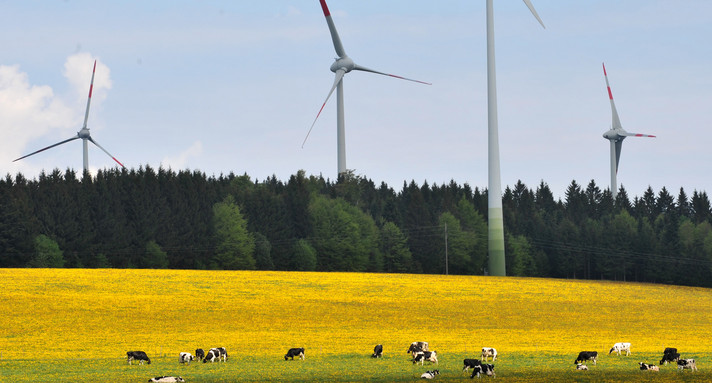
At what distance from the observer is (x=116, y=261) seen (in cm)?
13338

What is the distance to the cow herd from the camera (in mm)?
37125

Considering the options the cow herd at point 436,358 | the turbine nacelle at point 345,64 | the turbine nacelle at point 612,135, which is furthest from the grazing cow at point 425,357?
the turbine nacelle at point 612,135

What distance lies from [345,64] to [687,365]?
106867 millimetres

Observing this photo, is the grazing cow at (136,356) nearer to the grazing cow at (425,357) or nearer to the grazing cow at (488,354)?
the grazing cow at (425,357)

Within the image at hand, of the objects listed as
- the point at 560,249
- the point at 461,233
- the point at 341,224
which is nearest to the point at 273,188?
the point at 341,224

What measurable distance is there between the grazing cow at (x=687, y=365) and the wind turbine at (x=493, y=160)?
2867 inches

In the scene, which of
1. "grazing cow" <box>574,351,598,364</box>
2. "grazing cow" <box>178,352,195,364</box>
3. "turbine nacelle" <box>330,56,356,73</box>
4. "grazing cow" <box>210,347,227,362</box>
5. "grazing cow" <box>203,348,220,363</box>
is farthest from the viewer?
"turbine nacelle" <box>330,56,356,73</box>

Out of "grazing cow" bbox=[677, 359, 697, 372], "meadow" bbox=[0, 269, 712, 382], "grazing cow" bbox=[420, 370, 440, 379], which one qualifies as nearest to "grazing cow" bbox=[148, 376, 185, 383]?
"meadow" bbox=[0, 269, 712, 382]

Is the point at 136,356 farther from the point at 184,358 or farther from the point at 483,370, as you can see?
the point at 483,370

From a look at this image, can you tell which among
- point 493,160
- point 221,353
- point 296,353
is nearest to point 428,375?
point 296,353

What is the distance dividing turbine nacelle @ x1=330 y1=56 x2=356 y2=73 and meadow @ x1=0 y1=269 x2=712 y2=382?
47.5 meters

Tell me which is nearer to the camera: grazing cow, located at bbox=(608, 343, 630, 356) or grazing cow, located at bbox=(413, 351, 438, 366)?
grazing cow, located at bbox=(413, 351, 438, 366)

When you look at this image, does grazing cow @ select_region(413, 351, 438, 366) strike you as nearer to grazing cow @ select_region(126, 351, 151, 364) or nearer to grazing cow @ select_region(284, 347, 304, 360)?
grazing cow @ select_region(284, 347, 304, 360)

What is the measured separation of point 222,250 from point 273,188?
1515 inches
